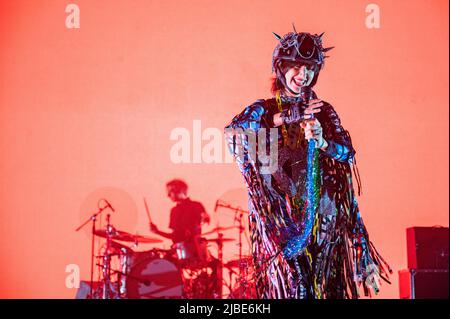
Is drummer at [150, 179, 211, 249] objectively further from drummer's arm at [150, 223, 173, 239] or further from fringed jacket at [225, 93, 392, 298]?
fringed jacket at [225, 93, 392, 298]

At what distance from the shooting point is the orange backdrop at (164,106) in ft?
11.9

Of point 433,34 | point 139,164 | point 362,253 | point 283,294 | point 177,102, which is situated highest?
point 433,34

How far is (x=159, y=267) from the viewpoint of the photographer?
12.2 feet

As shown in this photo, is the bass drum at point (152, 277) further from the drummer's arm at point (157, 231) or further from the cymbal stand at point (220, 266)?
the cymbal stand at point (220, 266)

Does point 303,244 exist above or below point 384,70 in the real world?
below

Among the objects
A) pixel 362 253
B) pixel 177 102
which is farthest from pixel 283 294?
pixel 177 102

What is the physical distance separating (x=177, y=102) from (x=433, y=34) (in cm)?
160

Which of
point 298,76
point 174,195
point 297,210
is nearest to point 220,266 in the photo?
point 174,195

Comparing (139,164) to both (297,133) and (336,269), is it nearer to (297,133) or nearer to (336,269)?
(297,133)

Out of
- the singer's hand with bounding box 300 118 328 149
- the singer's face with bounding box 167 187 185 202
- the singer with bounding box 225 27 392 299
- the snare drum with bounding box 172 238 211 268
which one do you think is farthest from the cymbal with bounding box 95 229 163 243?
the singer's hand with bounding box 300 118 328 149

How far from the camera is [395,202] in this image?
369 cm

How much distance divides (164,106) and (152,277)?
1026mm

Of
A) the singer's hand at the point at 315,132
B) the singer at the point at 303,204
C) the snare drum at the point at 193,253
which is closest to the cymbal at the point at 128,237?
the snare drum at the point at 193,253

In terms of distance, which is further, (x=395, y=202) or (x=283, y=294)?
(x=395, y=202)
